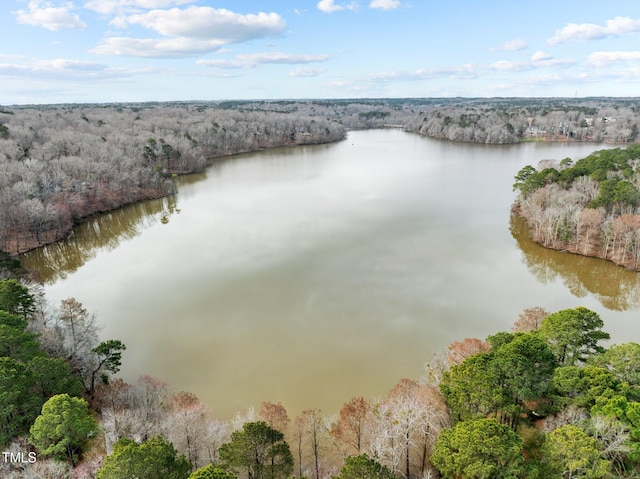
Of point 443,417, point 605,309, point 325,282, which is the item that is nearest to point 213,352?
point 325,282

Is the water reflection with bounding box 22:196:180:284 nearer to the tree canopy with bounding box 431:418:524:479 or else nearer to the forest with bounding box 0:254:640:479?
the forest with bounding box 0:254:640:479

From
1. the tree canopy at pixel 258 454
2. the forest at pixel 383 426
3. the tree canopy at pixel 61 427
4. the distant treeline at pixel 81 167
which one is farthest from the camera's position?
the distant treeline at pixel 81 167

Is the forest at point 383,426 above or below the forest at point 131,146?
below

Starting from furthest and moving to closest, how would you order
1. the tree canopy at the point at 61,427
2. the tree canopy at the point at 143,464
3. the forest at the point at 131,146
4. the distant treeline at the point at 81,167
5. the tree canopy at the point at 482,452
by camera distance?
the forest at the point at 131,146 → the distant treeline at the point at 81,167 → the tree canopy at the point at 61,427 → the tree canopy at the point at 482,452 → the tree canopy at the point at 143,464

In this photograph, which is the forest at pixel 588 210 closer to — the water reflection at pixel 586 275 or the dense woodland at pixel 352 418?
the water reflection at pixel 586 275

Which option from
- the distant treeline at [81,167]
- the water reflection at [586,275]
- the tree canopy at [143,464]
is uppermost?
the distant treeline at [81,167]

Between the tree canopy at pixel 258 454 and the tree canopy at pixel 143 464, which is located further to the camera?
the tree canopy at pixel 258 454

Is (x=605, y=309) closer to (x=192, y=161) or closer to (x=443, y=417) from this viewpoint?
(x=443, y=417)

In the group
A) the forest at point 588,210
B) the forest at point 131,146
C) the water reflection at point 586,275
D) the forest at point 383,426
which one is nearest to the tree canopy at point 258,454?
the forest at point 383,426
